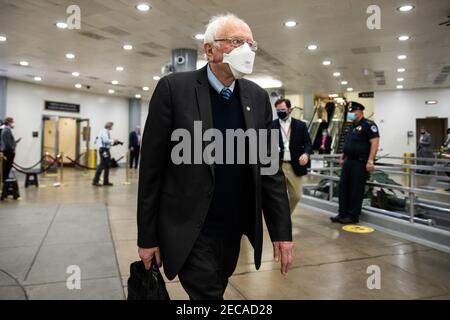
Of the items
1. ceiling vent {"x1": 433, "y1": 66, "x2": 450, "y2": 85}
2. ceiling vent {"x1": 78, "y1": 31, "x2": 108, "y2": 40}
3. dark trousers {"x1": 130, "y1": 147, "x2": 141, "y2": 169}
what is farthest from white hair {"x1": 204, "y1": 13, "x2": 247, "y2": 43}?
dark trousers {"x1": 130, "y1": 147, "x2": 141, "y2": 169}

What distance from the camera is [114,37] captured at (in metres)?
8.01

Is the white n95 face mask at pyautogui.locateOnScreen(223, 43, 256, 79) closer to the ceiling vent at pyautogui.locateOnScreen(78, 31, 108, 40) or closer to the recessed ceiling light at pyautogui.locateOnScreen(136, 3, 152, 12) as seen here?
the recessed ceiling light at pyautogui.locateOnScreen(136, 3, 152, 12)

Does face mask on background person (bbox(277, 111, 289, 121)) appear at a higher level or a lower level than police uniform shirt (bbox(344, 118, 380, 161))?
higher

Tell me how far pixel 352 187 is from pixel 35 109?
1393 centimetres

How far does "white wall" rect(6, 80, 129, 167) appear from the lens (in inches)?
552

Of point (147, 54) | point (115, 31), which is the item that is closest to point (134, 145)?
point (147, 54)

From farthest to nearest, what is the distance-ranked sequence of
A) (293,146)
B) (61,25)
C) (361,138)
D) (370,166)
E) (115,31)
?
(115,31) < (61,25) < (361,138) < (370,166) < (293,146)

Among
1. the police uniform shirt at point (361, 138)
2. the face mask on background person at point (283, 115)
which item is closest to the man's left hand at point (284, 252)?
the face mask on background person at point (283, 115)

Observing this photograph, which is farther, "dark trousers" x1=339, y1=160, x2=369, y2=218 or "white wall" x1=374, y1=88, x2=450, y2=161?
"white wall" x1=374, y1=88, x2=450, y2=161

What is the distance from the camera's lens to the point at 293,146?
456 cm

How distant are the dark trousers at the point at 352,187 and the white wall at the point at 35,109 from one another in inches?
532

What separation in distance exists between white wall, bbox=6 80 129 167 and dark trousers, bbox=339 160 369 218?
13.5m

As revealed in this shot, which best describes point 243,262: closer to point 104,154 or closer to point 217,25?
point 217,25
